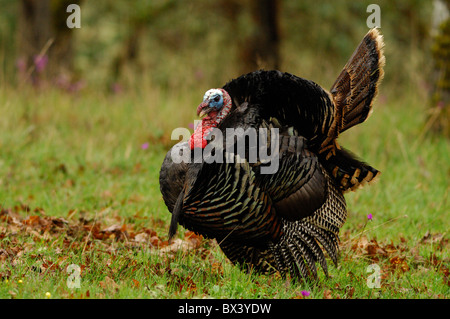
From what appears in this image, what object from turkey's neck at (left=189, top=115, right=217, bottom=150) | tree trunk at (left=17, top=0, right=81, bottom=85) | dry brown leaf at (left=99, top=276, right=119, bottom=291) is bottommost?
dry brown leaf at (left=99, top=276, right=119, bottom=291)

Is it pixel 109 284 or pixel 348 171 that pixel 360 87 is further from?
pixel 109 284

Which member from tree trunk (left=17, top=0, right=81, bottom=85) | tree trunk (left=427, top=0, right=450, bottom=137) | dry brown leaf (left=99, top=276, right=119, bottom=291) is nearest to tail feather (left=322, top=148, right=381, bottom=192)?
dry brown leaf (left=99, top=276, right=119, bottom=291)

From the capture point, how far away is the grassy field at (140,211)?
3.68m

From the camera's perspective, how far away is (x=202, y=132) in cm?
372

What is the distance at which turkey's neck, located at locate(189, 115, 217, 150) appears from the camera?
144 inches

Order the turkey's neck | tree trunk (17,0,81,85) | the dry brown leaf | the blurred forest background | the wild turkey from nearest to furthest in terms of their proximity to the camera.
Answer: the dry brown leaf
the wild turkey
the turkey's neck
the blurred forest background
tree trunk (17,0,81,85)

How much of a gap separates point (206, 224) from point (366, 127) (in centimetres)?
552

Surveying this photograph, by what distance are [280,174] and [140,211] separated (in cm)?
206

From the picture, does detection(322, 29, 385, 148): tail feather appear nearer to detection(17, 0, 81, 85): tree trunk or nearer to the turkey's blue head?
the turkey's blue head

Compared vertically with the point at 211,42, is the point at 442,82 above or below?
below

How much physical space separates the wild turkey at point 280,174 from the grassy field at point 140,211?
263mm

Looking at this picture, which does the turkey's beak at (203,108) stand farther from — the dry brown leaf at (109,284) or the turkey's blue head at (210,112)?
the dry brown leaf at (109,284)

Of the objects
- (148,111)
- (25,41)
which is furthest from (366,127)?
(25,41)

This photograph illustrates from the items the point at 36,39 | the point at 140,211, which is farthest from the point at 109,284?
the point at 36,39
